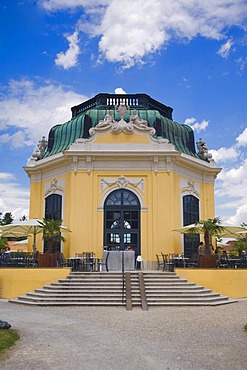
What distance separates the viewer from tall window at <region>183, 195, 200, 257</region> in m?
22.5

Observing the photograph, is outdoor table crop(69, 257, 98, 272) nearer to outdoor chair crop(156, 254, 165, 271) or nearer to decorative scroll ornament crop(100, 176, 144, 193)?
outdoor chair crop(156, 254, 165, 271)

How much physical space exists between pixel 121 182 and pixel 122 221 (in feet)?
6.52

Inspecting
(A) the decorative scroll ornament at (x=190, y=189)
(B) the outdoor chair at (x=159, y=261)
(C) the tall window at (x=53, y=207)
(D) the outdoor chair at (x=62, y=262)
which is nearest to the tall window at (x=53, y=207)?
(C) the tall window at (x=53, y=207)

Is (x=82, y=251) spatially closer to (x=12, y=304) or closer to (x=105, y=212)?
(x=105, y=212)

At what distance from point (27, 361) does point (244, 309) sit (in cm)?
897

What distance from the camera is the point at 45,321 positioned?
11180mm

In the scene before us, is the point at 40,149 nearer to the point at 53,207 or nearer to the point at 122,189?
the point at 53,207

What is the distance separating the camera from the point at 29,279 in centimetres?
1719

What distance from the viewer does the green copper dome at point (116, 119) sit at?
78.8 feet

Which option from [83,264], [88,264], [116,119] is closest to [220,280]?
[88,264]

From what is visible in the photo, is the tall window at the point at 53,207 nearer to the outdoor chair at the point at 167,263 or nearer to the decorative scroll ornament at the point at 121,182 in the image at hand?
the decorative scroll ornament at the point at 121,182

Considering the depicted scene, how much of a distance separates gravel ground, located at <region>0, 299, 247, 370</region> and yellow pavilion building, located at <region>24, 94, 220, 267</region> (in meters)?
7.72

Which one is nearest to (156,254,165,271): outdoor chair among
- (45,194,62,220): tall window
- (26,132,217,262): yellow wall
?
(26,132,217,262): yellow wall

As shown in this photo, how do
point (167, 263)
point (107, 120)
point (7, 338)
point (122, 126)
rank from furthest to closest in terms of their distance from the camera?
point (107, 120)
point (122, 126)
point (167, 263)
point (7, 338)
